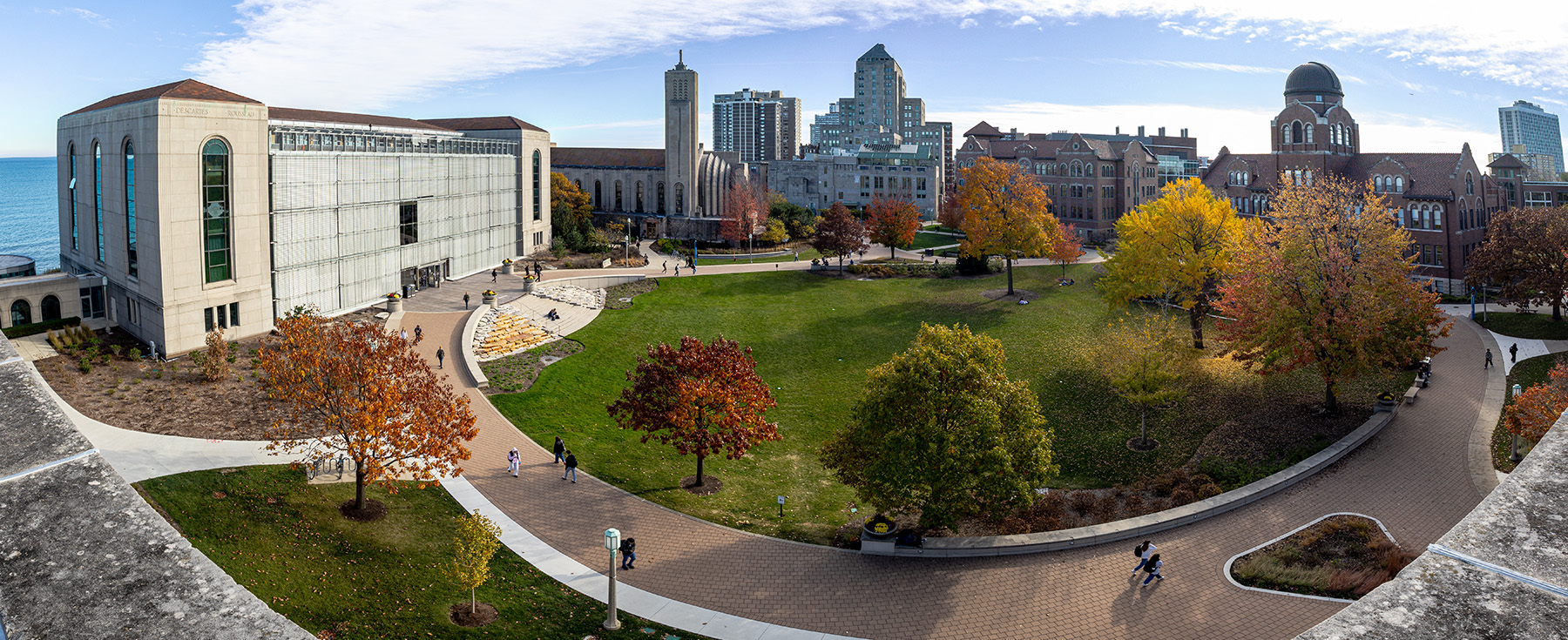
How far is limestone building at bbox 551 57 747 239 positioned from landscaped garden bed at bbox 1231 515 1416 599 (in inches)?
3219

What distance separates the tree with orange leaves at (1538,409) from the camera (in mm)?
26594

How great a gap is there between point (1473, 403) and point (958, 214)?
65.4 m

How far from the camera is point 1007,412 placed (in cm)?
2862

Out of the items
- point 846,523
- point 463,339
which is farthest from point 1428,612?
point 463,339

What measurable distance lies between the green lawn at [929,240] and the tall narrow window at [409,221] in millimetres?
50137

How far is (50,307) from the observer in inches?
1885

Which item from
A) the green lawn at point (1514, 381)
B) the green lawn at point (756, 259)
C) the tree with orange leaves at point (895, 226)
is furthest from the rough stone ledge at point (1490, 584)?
the tree with orange leaves at point (895, 226)

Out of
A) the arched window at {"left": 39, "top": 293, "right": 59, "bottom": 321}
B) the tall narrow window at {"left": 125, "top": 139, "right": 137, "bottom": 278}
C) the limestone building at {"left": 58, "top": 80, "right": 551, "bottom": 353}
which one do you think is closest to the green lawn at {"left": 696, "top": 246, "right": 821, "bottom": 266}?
the limestone building at {"left": 58, "top": 80, "right": 551, "bottom": 353}

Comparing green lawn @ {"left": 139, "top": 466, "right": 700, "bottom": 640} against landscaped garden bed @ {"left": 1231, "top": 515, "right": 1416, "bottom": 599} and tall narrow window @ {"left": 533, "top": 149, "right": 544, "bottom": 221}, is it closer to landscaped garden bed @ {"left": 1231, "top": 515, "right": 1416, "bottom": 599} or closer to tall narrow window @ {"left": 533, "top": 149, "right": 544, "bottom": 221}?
landscaped garden bed @ {"left": 1231, "top": 515, "right": 1416, "bottom": 599}

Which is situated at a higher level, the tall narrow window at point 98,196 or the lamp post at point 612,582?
the tall narrow window at point 98,196

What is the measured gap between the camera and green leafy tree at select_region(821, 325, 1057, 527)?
27.0 meters

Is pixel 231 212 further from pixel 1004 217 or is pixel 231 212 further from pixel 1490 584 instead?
pixel 1490 584

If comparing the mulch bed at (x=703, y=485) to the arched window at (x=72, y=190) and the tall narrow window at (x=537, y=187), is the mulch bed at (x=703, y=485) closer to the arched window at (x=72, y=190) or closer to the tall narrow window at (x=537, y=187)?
the arched window at (x=72, y=190)

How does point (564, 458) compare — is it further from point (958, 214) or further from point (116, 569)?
point (958, 214)
